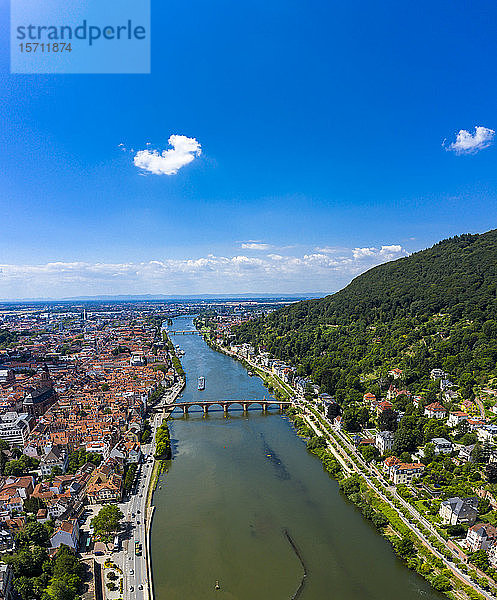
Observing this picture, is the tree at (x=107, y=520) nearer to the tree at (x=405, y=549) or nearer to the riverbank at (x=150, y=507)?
the riverbank at (x=150, y=507)

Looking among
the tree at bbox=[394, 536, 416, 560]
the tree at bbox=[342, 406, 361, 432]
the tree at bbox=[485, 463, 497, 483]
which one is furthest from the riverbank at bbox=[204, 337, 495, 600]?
the tree at bbox=[485, 463, 497, 483]

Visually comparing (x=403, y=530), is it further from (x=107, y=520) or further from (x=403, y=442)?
(x=107, y=520)

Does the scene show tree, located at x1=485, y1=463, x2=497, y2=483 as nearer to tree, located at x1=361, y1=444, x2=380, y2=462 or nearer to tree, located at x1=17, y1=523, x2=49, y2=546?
tree, located at x1=361, y1=444, x2=380, y2=462

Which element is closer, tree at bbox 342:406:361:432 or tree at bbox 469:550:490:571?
tree at bbox 469:550:490:571

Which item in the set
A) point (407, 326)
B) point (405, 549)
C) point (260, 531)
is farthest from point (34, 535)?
point (407, 326)

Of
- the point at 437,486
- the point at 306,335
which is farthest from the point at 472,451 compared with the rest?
the point at 306,335

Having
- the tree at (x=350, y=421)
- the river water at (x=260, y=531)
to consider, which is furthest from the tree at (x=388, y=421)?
the river water at (x=260, y=531)
